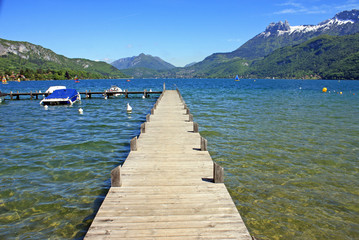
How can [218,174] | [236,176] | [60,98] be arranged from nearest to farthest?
[218,174]
[236,176]
[60,98]

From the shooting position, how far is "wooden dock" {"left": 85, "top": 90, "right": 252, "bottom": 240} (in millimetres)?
5988

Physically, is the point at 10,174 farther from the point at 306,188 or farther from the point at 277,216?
the point at 306,188

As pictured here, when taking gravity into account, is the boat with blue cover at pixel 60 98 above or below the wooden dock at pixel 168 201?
above

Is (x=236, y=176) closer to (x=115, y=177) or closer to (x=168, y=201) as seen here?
(x=168, y=201)

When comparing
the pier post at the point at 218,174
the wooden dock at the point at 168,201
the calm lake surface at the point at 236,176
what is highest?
the pier post at the point at 218,174

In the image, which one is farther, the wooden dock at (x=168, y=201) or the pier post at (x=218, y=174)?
the pier post at (x=218, y=174)

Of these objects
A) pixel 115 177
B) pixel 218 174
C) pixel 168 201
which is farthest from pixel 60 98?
pixel 168 201

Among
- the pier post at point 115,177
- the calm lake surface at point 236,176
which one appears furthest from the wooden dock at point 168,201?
the calm lake surface at point 236,176

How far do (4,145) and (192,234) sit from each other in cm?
1739

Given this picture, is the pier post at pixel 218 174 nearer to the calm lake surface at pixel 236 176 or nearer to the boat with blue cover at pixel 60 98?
the calm lake surface at pixel 236 176

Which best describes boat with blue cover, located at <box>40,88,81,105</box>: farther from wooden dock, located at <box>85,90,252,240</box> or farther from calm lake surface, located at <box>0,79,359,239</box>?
wooden dock, located at <box>85,90,252,240</box>

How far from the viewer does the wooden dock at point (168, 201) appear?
236 inches

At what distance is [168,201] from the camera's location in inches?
293

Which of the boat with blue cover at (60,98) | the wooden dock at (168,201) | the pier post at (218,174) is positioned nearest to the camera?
the wooden dock at (168,201)
